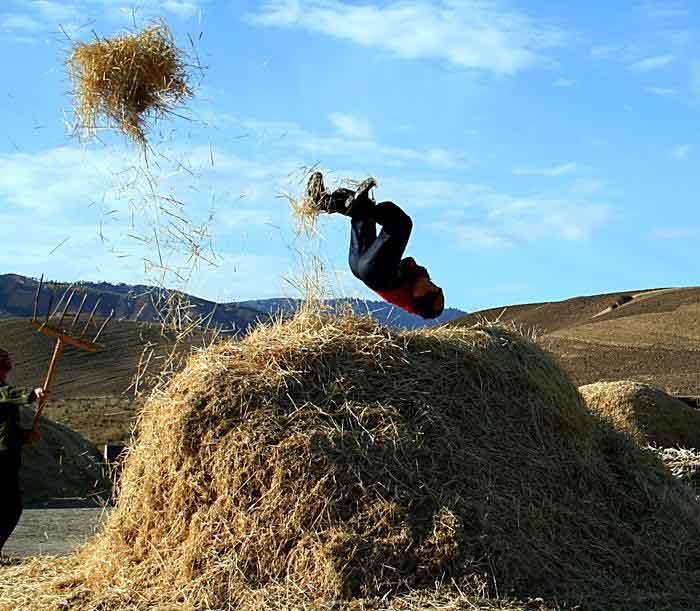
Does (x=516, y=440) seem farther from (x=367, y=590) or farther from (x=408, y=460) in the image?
(x=367, y=590)

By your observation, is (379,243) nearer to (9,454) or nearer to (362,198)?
(362,198)

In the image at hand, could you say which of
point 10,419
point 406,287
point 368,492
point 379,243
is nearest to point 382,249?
point 379,243

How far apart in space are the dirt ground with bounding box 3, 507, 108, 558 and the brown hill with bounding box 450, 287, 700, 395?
43.1 feet

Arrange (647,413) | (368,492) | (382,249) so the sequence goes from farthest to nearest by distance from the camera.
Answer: (647,413)
(382,249)
(368,492)

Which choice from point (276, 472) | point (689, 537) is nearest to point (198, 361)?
point (276, 472)

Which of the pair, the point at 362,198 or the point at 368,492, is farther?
the point at 362,198

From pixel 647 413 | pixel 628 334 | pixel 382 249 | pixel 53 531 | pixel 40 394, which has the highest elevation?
pixel 628 334

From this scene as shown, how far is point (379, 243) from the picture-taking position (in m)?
6.67

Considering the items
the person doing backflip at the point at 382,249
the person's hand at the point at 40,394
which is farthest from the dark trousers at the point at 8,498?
the person doing backflip at the point at 382,249

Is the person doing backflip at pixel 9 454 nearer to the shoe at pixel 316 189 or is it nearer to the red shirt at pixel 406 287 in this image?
the shoe at pixel 316 189

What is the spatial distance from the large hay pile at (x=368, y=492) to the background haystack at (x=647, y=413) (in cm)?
611

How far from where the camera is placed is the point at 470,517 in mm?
5582

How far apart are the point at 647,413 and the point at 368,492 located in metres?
8.41

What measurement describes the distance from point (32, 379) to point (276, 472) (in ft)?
189
